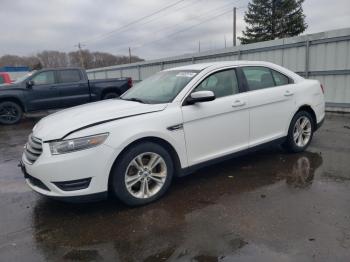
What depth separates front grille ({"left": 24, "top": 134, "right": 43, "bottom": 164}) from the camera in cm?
349

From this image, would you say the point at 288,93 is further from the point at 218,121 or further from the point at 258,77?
the point at 218,121

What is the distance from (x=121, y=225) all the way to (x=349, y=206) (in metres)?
2.46

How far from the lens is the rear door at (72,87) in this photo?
37.0ft

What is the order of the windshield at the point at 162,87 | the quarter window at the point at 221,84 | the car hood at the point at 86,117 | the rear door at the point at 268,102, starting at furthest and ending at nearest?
the rear door at the point at 268,102 < the quarter window at the point at 221,84 < the windshield at the point at 162,87 < the car hood at the point at 86,117

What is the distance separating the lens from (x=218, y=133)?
166 inches

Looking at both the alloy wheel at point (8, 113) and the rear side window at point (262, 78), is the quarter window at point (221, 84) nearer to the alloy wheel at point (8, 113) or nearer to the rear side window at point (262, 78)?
the rear side window at point (262, 78)

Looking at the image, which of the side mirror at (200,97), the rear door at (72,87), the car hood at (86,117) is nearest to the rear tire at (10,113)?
the rear door at (72,87)

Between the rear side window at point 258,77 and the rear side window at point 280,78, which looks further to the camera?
the rear side window at point 280,78

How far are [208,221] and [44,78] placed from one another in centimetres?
962

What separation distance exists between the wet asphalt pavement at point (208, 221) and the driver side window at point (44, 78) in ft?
22.7

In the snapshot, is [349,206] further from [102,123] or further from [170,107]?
[102,123]

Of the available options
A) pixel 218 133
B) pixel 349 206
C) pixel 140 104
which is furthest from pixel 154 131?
pixel 349 206

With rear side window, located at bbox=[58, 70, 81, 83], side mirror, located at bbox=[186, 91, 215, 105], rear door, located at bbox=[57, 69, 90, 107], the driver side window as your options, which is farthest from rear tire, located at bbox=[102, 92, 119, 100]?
side mirror, located at bbox=[186, 91, 215, 105]

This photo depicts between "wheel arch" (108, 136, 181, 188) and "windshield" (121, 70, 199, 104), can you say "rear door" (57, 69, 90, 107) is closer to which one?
"windshield" (121, 70, 199, 104)
